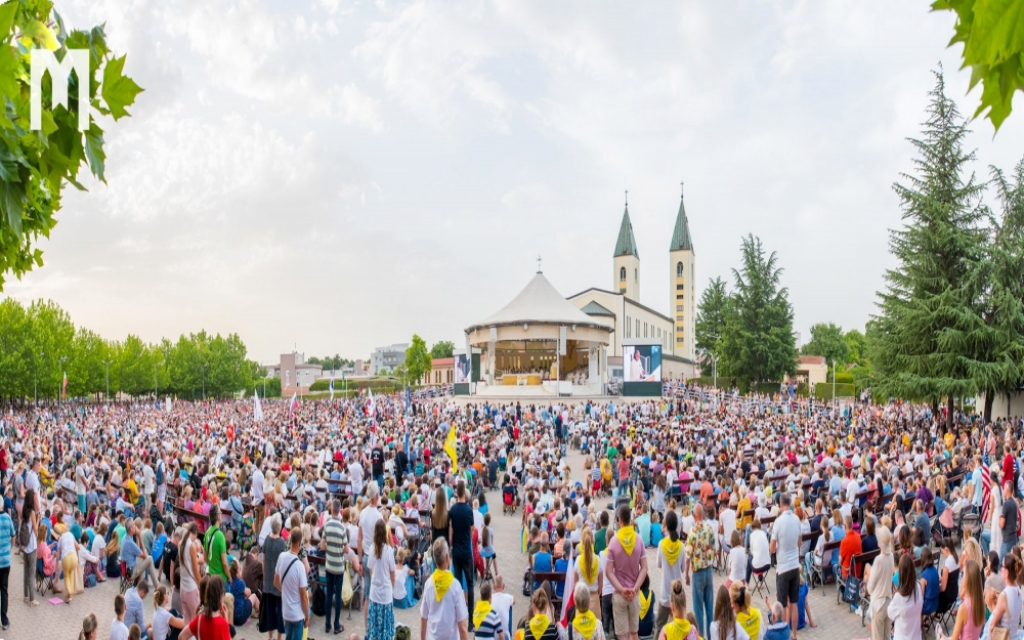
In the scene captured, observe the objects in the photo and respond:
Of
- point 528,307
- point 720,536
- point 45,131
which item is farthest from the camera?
point 528,307

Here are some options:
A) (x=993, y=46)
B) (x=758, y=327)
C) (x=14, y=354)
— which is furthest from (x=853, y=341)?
(x=993, y=46)

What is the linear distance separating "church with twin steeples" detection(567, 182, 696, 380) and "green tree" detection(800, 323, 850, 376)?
56.9ft

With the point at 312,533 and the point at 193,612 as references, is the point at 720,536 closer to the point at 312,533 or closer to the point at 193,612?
the point at 312,533

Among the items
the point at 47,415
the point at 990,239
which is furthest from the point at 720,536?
the point at 47,415

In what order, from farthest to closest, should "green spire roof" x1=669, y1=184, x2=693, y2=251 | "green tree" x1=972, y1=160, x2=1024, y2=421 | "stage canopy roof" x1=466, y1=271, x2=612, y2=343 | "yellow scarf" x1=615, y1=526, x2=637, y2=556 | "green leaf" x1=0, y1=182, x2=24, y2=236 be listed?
"green spire roof" x1=669, y1=184, x2=693, y2=251 → "stage canopy roof" x1=466, y1=271, x2=612, y2=343 → "green tree" x1=972, y1=160, x2=1024, y2=421 → "yellow scarf" x1=615, y1=526, x2=637, y2=556 → "green leaf" x1=0, y1=182, x2=24, y2=236

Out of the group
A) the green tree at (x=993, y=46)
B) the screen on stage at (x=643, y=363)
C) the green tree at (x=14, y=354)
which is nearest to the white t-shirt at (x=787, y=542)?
the green tree at (x=993, y=46)

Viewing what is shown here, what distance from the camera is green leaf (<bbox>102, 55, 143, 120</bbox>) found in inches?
90.7

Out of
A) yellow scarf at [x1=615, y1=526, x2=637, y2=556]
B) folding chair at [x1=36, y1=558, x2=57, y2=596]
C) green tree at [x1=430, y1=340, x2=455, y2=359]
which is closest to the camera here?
yellow scarf at [x1=615, y1=526, x2=637, y2=556]

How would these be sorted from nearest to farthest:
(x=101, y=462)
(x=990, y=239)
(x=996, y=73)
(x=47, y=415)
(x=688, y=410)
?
(x=996, y=73), (x=101, y=462), (x=990, y=239), (x=688, y=410), (x=47, y=415)

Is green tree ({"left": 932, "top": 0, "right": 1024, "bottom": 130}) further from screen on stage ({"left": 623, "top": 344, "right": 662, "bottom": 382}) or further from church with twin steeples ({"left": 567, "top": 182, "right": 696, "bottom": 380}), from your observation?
church with twin steeples ({"left": 567, "top": 182, "right": 696, "bottom": 380})

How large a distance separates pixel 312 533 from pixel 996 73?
31.7 ft

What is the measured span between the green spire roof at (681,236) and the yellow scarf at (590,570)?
324 feet

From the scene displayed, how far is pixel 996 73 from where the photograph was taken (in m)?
1.58

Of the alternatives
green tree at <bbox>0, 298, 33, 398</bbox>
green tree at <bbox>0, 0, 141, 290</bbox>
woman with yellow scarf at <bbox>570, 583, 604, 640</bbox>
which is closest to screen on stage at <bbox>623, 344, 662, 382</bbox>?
woman with yellow scarf at <bbox>570, 583, 604, 640</bbox>
